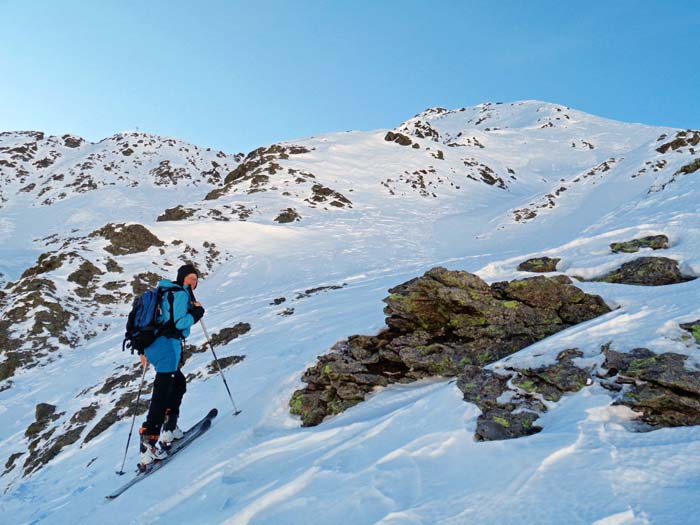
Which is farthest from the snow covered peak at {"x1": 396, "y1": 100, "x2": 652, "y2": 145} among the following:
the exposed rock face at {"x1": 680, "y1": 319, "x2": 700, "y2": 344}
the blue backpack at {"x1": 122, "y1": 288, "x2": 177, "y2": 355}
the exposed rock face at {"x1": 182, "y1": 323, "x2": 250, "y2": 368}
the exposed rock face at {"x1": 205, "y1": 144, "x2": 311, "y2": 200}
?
the exposed rock face at {"x1": 680, "y1": 319, "x2": 700, "y2": 344}

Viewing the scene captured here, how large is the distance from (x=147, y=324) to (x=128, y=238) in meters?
22.7

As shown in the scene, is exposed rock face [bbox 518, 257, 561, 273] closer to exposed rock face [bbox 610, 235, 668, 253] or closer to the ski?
exposed rock face [bbox 610, 235, 668, 253]

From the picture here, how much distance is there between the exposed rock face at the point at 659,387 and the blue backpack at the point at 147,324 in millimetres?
5468

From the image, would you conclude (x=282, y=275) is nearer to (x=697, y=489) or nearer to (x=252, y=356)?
(x=252, y=356)

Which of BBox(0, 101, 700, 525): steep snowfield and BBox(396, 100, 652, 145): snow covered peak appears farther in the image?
BBox(396, 100, 652, 145): snow covered peak

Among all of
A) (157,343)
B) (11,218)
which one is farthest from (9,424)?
(11,218)

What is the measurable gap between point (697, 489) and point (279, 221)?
1222 inches

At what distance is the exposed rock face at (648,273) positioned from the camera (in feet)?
21.8

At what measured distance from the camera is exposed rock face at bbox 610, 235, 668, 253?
8.37 metres

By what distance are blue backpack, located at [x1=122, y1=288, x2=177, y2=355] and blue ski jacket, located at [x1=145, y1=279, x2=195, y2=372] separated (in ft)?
0.16

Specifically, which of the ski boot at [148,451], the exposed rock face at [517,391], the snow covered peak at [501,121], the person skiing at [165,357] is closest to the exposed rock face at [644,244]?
the exposed rock face at [517,391]

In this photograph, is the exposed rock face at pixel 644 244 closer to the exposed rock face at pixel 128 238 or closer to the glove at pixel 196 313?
the glove at pixel 196 313

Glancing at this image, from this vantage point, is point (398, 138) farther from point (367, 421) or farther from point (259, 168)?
point (367, 421)

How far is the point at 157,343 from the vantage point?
6098 millimetres
